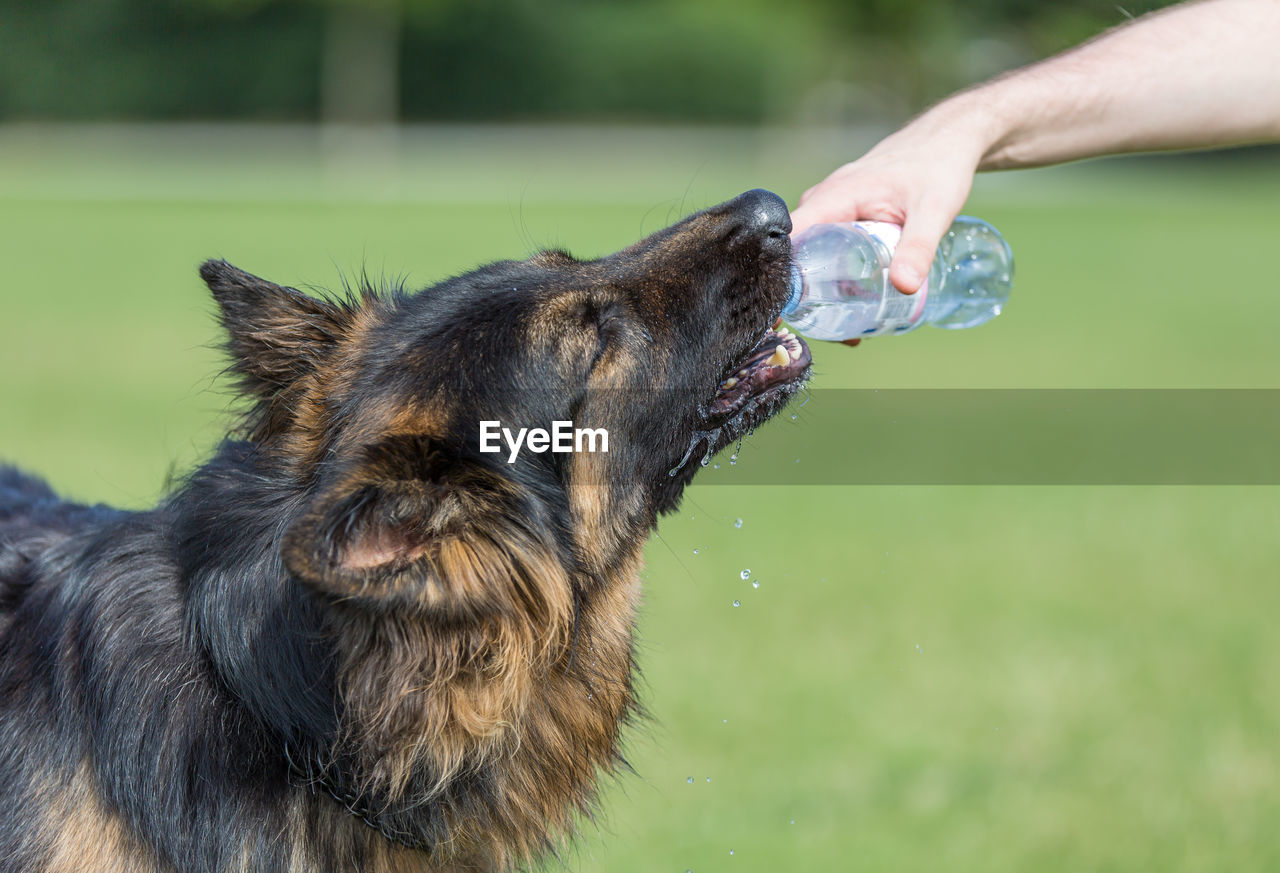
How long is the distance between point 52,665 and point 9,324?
1388 centimetres

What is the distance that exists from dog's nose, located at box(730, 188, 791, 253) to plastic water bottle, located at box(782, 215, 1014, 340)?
0.08m

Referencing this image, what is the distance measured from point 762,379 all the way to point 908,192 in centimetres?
74

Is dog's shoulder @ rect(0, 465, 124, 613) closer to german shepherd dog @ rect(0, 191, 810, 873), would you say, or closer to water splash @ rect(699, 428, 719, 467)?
german shepherd dog @ rect(0, 191, 810, 873)

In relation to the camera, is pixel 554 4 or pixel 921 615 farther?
pixel 554 4

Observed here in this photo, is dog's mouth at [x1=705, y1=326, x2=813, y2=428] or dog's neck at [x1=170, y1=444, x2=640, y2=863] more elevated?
dog's mouth at [x1=705, y1=326, x2=813, y2=428]

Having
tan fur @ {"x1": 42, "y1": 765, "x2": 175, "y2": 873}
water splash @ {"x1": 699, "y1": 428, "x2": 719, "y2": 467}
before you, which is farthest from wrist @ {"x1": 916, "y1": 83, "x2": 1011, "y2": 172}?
tan fur @ {"x1": 42, "y1": 765, "x2": 175, "y2": 873}

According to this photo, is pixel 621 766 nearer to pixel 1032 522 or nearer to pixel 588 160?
pixel 1032 522

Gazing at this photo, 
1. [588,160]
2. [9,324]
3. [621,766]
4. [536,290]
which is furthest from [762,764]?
[588,160]

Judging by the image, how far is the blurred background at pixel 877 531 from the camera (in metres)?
4.91

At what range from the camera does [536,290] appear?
11.9 ft

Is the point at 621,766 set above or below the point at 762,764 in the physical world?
above

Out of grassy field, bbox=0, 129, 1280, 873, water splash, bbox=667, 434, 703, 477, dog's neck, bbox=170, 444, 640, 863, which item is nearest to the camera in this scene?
dog's neck, bbox=170, 444, 640, 863

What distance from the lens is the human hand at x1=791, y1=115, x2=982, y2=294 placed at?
3574 mm

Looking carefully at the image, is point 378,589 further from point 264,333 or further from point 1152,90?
point 1152,90
